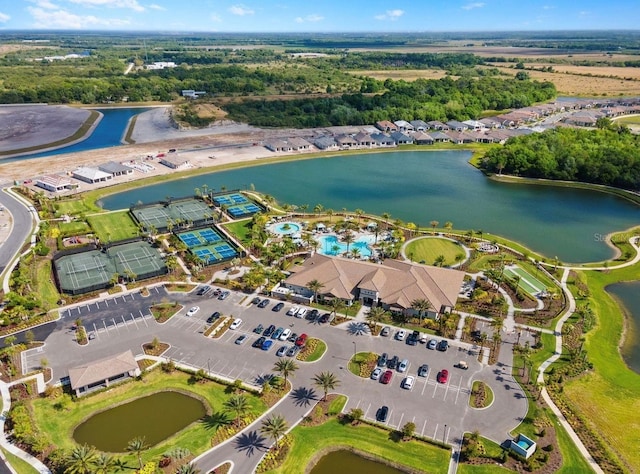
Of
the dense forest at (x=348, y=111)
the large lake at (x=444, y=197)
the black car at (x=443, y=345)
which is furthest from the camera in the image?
the dense forest at (x=348, y=111)

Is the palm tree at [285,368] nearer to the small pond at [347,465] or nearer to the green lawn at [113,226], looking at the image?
the small pond at [347,465]

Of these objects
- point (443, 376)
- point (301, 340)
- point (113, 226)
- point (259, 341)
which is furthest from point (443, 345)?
point (113, 226)

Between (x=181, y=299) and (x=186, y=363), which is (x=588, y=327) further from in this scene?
(x=181, y=299)

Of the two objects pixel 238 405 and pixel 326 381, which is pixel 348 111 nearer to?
pixel 326 381

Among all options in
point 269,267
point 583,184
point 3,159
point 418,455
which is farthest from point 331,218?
point 3,159

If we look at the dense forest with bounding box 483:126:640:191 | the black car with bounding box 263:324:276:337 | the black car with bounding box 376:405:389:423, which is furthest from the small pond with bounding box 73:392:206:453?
the dense forest with bounding box 483:126:640:191

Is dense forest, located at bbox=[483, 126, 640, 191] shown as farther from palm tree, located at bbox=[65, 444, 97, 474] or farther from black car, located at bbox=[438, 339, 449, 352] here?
palm tree, located at bbox=[65, 444, 97, 474]

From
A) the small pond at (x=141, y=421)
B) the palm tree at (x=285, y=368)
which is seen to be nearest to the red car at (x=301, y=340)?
the palm tree at (x=285, y=368)
